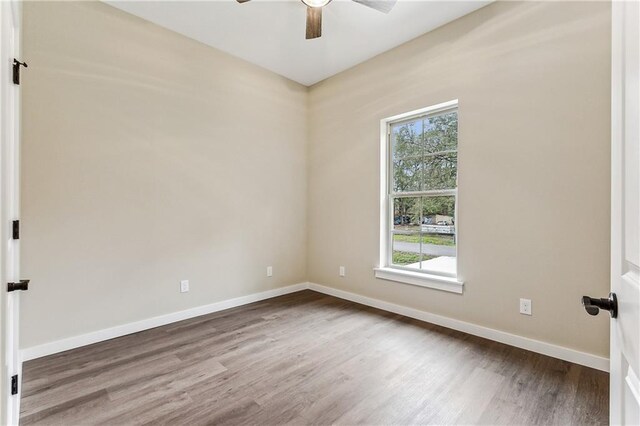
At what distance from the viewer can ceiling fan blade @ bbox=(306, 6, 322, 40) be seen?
246 centimetres

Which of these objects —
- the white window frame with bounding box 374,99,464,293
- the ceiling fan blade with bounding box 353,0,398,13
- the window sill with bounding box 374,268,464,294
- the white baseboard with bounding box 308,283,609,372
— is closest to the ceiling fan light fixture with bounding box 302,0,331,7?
the ceiling fan blade with bounding box 353,0,398,13

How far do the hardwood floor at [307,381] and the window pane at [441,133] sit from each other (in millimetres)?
1853

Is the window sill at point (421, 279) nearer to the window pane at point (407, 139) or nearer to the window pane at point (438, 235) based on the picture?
the window pane at point (438, 235)

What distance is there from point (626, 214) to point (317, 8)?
253 centimetres

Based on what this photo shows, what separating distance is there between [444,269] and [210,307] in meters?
2.61

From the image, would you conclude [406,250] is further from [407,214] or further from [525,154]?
[525,154]

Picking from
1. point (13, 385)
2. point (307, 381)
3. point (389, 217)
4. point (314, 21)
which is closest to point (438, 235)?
point (389, 217)

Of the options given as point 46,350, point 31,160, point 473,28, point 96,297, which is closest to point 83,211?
point 31,160

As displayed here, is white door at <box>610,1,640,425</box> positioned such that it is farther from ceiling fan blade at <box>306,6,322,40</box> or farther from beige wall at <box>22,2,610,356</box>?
ceiling fan blade at <box>306,6,322,40</box>

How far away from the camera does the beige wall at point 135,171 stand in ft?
7.80

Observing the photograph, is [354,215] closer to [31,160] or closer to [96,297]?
[96,297]

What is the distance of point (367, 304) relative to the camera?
366cm

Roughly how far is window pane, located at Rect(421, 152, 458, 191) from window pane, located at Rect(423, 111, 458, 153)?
0.08 meters

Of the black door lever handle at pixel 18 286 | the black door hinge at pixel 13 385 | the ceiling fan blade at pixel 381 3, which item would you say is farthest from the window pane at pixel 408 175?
the black door hinge at pixel 13 385
